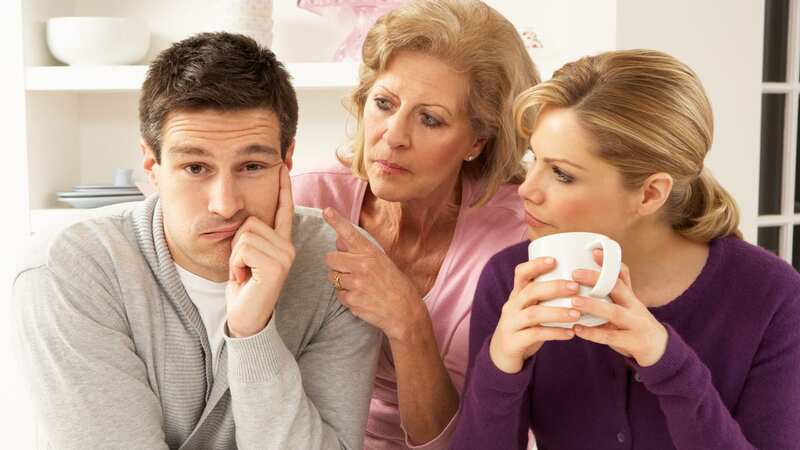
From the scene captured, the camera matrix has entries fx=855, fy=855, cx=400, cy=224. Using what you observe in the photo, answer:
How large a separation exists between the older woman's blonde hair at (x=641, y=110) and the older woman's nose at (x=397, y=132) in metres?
0.37

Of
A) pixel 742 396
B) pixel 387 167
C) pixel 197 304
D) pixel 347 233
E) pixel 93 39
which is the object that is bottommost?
pixel 742 396

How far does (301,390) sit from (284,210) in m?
0.31

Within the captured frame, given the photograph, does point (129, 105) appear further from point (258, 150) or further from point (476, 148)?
point (258, 150)

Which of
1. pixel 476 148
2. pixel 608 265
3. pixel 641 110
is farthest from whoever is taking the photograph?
pixel 476 148

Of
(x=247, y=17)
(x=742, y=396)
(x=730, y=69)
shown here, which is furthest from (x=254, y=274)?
(x=730, y=69)

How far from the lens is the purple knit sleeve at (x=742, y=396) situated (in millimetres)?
1205

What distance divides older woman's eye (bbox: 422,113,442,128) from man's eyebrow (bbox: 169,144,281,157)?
40 centimetres

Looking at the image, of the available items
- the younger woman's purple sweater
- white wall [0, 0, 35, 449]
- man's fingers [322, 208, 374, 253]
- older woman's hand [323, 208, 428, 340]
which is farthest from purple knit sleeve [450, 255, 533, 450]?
white wall [0, 0, 35, 449]

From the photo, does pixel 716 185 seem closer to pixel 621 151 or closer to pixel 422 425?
pixel 621 151

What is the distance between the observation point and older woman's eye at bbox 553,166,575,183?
133cm

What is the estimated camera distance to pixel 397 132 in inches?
66.2

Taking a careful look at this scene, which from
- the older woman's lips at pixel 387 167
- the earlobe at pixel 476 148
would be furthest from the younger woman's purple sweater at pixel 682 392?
the earlobe at pixel 476 148

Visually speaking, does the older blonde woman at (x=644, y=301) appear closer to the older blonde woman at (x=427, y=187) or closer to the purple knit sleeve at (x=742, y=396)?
the purple knit sleeve at (x=742, y=396)

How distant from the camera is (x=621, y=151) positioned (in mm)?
1306
